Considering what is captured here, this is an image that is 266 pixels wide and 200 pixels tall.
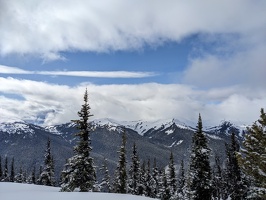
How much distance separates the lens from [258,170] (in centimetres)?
2552

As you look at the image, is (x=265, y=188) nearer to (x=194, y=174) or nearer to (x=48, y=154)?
(x=194, y=174)

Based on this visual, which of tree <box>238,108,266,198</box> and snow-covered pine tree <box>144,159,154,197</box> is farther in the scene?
snow-covered pine tree <box>144,159,154,197</box>

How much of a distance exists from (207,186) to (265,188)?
12179mm

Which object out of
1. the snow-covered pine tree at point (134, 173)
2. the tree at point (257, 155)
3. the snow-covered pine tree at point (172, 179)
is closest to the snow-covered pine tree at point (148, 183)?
the snow-covered pine tree at point (172, 179)

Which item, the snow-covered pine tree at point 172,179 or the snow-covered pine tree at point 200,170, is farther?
the snow-covered pine tree at point 172,179

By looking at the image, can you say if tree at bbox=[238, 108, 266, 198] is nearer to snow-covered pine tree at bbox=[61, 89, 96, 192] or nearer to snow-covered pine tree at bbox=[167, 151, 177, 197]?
snow-covered pine tree at bbox=[61, 89, 96, 192]

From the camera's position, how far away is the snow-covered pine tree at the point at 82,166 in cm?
3484

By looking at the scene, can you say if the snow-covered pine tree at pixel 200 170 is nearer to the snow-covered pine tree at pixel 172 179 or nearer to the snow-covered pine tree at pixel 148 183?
the snow-covered pine tree at pixel 172 179

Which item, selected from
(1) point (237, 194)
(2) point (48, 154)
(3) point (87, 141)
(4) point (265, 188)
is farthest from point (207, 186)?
(2) point (48, 154)

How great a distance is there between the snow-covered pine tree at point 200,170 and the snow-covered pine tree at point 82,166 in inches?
452

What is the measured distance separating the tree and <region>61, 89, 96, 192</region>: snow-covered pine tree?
660 inches

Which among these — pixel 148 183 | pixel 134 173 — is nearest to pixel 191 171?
pixel 134 173

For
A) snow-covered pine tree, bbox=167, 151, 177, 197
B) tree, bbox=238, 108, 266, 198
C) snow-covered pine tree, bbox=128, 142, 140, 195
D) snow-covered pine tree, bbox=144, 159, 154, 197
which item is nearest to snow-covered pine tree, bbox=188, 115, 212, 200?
tree, bbox=238, 108, 266, 198

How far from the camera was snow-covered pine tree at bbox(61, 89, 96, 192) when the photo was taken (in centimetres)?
3484
